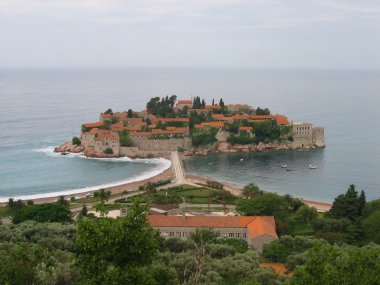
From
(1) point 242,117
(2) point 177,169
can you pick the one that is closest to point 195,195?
(2) point 177,169

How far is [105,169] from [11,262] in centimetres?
4387

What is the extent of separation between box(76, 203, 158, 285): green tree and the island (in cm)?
A: 5141

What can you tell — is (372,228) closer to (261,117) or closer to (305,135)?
(305,135)

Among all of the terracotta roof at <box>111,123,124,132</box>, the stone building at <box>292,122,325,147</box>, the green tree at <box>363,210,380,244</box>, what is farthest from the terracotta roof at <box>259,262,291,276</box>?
the stone building at <box>292,122,325,147</box>

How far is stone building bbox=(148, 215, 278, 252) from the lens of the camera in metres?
30.6

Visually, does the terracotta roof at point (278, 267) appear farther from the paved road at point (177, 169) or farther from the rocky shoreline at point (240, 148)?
the rocky shoreline at point (240, 148)

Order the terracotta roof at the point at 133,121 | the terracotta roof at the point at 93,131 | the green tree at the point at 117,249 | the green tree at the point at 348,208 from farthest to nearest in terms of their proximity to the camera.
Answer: the terracotta roof at the point at 133,121
the terracotta roof at the point at 93,131
the green tree at the point at 348,208
the green tree at the point at 117,249

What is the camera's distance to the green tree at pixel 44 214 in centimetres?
3338

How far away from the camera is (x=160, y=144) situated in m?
66.9

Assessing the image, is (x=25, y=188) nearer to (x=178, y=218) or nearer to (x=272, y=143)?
(x=178, y=218)

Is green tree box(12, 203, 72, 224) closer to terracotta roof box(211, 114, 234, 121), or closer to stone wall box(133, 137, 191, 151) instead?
stone wall box(133, 137, 191, 151)

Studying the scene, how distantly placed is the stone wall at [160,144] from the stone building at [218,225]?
34.7m

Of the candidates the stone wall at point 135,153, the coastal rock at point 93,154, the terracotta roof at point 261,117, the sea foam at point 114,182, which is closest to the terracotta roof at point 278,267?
the sea foam at point 114,182

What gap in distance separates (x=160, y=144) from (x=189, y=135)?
4.25 meters
